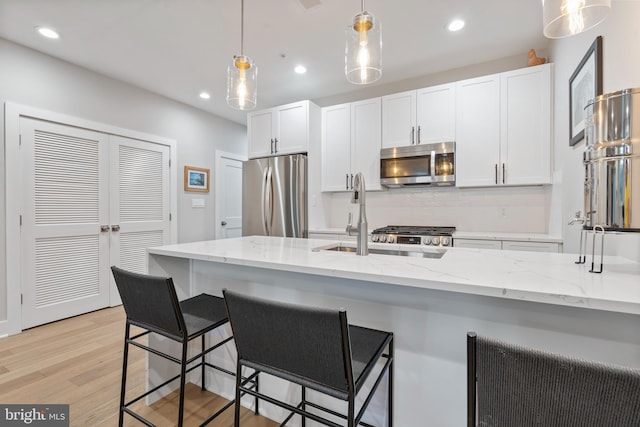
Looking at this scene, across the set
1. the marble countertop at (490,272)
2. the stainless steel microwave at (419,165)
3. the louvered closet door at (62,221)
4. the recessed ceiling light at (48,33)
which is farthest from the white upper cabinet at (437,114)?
the louvered closet door at (62,221)

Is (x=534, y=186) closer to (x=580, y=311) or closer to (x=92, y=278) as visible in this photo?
(x=580, y=311)

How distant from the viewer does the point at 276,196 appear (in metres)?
3.80

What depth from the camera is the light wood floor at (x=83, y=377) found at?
1682 mm

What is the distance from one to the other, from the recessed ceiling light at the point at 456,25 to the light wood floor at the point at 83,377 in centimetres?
319

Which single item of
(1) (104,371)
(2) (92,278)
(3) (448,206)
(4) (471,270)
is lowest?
(1) (104,371)

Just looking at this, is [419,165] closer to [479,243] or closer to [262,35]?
[479,243]

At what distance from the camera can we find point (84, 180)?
3227 mm

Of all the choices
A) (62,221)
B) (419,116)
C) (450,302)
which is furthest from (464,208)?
(62,221)

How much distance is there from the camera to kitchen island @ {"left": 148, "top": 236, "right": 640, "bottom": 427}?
896 mm

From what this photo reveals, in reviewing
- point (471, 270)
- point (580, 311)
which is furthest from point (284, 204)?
point (580, 311)

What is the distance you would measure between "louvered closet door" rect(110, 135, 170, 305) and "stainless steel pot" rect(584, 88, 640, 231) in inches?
163

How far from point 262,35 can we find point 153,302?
7.98 feet

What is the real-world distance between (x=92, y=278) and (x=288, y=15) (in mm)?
3386

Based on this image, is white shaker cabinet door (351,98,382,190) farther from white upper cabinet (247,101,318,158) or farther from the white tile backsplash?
white upper cabinet (247,101,318,158)
